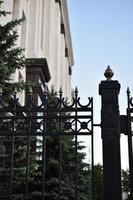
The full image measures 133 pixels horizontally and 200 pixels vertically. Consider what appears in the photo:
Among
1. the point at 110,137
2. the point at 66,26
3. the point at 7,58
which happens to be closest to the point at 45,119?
the point at 110,137

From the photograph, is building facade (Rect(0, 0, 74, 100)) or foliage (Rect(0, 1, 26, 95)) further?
building facade (Rect(0, 0, 74, 100))

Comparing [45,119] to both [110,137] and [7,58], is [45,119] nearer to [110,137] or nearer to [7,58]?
[110,137]

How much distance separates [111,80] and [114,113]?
545mm

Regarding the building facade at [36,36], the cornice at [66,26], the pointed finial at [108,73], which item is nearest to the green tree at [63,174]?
the building facade at [36,36]

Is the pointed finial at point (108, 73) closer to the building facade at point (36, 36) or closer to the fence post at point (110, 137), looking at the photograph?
the fence post at point (110, 137)

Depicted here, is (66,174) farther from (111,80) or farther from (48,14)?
(48,14)

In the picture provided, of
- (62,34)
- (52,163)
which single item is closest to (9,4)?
(52,163)

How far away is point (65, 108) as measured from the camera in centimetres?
555

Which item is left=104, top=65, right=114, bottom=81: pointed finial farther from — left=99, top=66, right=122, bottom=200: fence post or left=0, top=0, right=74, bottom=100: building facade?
left=0, top=0, right=74, bottom=100: building facade

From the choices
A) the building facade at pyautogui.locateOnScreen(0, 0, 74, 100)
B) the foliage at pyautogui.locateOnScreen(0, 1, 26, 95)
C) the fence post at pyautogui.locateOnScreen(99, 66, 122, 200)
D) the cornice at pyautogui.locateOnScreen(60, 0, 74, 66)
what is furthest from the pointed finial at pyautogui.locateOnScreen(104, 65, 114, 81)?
the cornice at pyautogui.locateOnScreen(60, 0, 74, 66)

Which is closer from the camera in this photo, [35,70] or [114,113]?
[114,113]

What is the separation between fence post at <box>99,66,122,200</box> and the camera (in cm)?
516

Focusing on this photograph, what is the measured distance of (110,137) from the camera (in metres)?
5.37

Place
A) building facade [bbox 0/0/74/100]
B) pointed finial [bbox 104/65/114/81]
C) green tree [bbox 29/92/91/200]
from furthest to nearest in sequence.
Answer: building facade [bbox 0/0/74/100]
green tree [bbox 29/92/91/200]
pointed finial [bbox 104/65/114/81]
